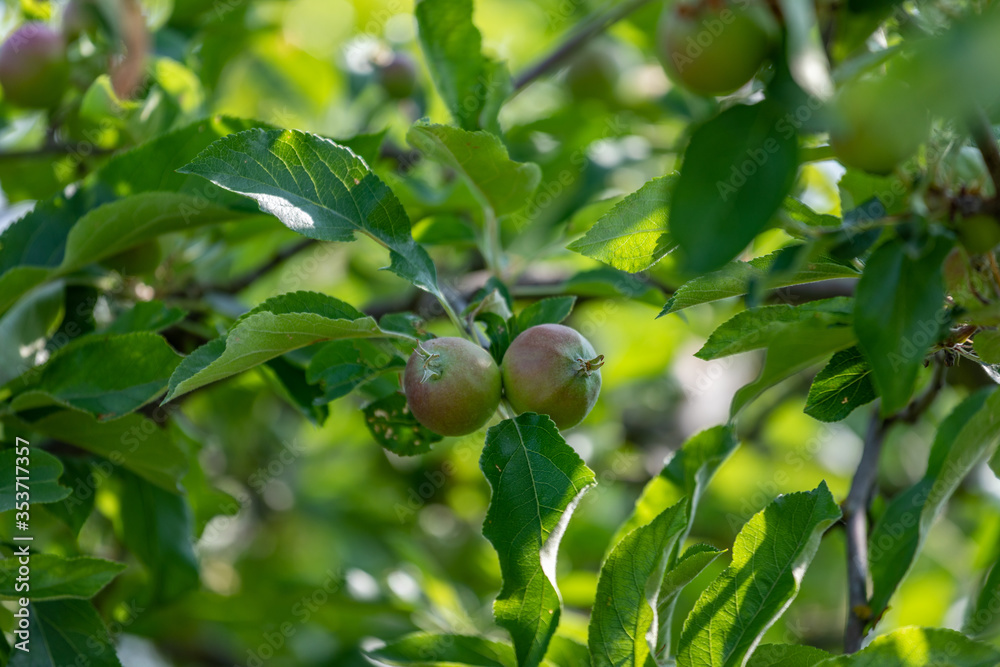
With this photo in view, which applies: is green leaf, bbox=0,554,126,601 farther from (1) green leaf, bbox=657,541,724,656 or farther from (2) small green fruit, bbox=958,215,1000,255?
(2) small green fruit, bbox=958,215,1000,255

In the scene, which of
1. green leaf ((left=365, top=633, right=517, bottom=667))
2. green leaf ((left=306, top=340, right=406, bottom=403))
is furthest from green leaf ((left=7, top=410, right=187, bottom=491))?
green leaf ((left=365, top=633, right=517, bottom=667))

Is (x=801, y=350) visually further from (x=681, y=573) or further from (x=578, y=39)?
(x=578, y=39)

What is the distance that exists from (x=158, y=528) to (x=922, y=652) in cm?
123

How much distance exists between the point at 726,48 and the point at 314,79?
6.42 ft

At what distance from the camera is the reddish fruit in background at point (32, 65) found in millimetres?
1648

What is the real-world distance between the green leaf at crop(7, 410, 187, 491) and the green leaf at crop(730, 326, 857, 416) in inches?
32.5

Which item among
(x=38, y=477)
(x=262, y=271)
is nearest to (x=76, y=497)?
(x=38, y=477)

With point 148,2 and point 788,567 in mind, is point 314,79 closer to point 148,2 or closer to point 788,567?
point 148,2

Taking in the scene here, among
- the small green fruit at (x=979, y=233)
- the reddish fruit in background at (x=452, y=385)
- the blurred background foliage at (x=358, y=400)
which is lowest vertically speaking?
the blurred background foliage at (x=358, y=400)

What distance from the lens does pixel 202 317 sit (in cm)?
168

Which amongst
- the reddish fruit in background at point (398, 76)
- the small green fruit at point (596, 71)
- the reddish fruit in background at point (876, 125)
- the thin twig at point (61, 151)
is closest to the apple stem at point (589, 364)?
the reddish fruit in background at point (876, 125)

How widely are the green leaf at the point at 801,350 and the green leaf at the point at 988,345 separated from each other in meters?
0.12

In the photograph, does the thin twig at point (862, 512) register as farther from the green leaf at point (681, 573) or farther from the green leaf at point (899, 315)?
the green leaf at point (899, 315)

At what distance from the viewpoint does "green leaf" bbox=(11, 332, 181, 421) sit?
3.88ft
